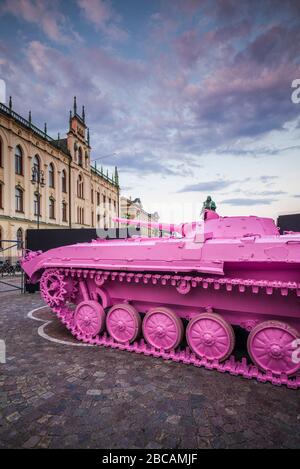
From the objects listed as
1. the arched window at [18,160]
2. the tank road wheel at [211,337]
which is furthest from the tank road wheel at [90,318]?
the arched window at [18,160]

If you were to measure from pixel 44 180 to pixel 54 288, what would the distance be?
2622 centimetres

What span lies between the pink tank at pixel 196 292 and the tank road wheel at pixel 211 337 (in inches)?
0.6

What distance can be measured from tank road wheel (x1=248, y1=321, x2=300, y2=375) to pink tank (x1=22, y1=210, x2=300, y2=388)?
14 millimetres

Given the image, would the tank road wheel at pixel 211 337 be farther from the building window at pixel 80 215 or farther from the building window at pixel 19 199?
the building window at pixel 80 215

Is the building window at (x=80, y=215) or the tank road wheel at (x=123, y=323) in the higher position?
the building window at (x=80, y=215)

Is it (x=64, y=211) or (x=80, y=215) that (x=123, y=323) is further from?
(x=80, y=215)

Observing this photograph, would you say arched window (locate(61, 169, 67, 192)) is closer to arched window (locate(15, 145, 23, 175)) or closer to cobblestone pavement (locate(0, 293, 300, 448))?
arched window (locate(15, 145, 23, 175))

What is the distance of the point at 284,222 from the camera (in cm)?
1095

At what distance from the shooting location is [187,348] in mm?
4629

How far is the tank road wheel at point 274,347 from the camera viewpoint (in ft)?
12.9

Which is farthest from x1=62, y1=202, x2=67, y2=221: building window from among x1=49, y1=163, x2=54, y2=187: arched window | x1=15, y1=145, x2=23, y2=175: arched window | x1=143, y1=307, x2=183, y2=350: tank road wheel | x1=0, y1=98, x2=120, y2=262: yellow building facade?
x1=143, y1=307, x2=183, y2=350: tank road wheel

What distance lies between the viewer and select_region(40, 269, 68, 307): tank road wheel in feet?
18.7

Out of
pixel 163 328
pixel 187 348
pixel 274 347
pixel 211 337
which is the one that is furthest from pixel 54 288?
pixel 274 347

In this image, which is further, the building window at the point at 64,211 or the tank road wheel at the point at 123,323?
the building window at the point at 64,211
